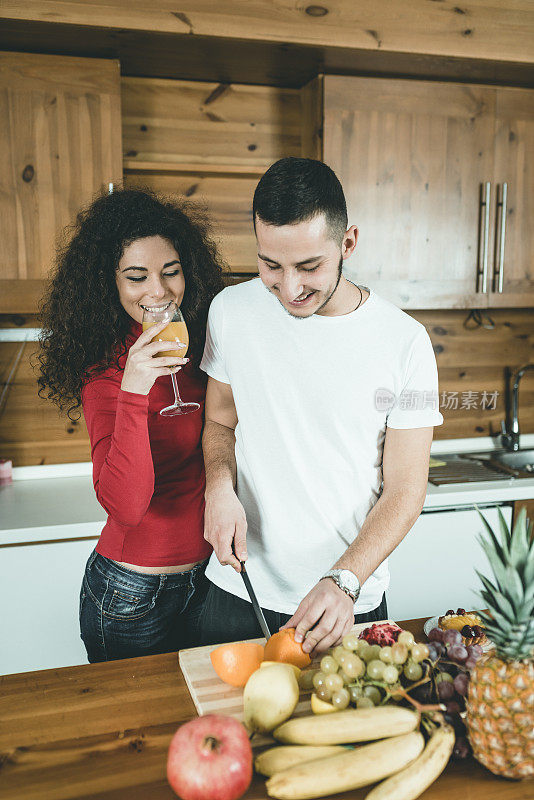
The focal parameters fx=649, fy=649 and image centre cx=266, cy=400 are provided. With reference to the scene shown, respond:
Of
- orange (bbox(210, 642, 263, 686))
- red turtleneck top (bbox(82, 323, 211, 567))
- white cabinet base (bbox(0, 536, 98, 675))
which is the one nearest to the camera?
orange (bbox(210, 642, 263, 686))

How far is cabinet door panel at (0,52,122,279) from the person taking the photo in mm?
2133

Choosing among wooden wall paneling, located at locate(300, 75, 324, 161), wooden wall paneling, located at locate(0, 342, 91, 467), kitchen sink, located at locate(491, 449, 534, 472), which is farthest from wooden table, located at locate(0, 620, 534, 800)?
kitchen sink, located at locate(491, 449, 534, 472)

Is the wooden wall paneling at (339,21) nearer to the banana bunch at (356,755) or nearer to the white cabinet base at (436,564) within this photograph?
the white cabinet base at (436,564)

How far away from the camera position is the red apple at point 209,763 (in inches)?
29.5

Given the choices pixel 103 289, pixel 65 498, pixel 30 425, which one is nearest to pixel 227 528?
pixel 103 289

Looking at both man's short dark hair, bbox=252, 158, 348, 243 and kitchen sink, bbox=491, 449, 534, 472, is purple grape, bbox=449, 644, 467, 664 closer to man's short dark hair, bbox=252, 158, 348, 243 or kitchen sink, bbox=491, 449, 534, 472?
man's short dark hair, bbox=252, 158, 348, 243

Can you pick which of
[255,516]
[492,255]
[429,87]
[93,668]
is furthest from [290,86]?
[93,668]

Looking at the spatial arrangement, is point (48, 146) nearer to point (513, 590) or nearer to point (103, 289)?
point (103, 289)

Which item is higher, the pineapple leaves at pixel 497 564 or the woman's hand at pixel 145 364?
the woman's hand at pixel 145 364

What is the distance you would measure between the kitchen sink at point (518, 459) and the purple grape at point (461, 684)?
2.20m

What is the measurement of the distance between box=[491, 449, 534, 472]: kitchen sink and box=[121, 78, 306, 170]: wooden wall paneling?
1.65 m

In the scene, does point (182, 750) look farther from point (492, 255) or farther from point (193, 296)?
point (492, 255)

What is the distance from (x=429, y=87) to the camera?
2.43 metres

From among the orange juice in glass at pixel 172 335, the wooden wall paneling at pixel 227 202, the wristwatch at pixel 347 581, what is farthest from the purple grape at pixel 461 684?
the wooden wall paneling at pixel 227 202
